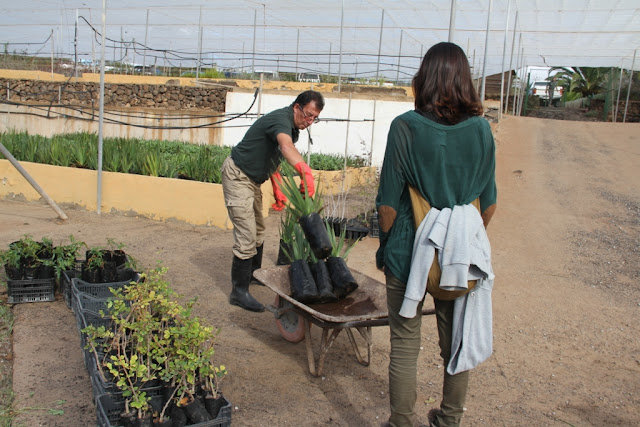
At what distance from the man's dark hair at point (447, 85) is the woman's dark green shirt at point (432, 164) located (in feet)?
0.16

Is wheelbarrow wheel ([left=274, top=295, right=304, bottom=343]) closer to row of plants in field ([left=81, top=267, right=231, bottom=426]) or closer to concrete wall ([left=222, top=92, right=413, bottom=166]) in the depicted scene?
row of plants in field ([left=81, top=267, right=231, bottom=426])

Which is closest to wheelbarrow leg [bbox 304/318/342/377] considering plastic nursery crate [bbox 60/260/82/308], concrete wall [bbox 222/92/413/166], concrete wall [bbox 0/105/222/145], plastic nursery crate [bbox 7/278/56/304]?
plastic nursery crate [bbox 60/260/82/308]

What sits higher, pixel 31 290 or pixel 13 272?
pixel 13 272

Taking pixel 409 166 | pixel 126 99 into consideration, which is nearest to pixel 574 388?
pixel 409 166

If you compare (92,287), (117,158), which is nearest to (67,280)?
(92,287)

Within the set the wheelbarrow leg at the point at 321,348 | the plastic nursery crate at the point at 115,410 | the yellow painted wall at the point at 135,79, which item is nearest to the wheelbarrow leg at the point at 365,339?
the wheelbarrow leg at the point at 321,348

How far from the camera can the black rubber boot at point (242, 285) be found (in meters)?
4.22

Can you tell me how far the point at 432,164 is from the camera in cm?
219

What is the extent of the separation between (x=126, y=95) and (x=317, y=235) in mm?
12353

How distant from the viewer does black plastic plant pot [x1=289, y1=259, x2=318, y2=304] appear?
337 centimetres

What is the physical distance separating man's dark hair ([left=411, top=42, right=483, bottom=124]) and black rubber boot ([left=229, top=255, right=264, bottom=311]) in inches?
92.2

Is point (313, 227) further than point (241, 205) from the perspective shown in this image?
Result: No

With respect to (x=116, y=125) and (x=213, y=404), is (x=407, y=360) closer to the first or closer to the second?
(x=213, y=404)

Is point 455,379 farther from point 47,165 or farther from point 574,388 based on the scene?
point 47,165
